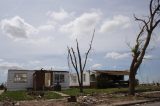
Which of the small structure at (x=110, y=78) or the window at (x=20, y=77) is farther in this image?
the small structure at (x=110, y=78)

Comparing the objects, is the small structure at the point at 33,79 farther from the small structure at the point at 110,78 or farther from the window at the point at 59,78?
the small structure at the point at 110,78

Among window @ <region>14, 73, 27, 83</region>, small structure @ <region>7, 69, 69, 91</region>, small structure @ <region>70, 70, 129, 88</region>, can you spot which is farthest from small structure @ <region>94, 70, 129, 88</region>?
window @ <region>14, 73, 27, 83</region>

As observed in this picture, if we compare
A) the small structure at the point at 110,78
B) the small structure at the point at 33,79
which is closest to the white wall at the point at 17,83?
the small structure at the point at 33,79

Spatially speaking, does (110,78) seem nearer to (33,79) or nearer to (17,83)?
(33,79)

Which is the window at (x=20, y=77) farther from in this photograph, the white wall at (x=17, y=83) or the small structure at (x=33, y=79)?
the white wall at (x=17, y=83)

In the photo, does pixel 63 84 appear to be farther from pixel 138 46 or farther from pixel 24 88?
pixel 138 46

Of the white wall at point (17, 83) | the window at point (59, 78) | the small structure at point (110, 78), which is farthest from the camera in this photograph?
the small structure at point (110, 78)

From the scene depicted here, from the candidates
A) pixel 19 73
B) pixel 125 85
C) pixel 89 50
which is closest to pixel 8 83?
pixel 19 73

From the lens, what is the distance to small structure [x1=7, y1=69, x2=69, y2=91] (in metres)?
46.3

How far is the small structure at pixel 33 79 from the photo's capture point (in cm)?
4634

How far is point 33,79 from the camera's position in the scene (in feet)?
156

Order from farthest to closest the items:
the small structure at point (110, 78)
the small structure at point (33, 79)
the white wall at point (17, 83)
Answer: the small structure at point (110, 78), the small structure at point (33, 79), the white wall at point (17, 83)

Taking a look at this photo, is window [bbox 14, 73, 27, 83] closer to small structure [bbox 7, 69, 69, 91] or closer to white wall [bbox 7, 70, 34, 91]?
small structure [bbox 7, 69, 69, 91]

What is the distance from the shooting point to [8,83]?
1823 inches
